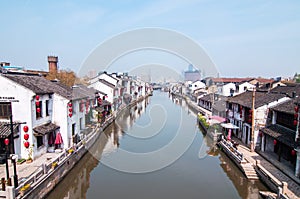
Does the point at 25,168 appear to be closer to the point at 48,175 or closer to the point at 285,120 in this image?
the point at 48,175

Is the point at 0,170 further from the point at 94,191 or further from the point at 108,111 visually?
the point at 108,111

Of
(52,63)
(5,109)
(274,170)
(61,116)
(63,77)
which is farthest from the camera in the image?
(63,77)

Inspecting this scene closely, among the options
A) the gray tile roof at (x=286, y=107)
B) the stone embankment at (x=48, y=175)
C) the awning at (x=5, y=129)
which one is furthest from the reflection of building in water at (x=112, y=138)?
the gray tile roof at (x=286, y=107)

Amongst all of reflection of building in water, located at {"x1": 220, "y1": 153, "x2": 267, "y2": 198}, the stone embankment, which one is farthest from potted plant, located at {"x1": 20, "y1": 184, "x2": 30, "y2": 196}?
reflection of building in water, located at {"x1": 220, "y1": 153, "x2": 267, "y2": 198}

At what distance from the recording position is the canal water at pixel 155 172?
13678 millimetres

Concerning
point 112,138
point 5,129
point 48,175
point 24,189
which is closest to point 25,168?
point 48,175

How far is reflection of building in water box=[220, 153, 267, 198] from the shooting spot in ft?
44.5

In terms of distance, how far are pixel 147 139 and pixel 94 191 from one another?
1256 cm

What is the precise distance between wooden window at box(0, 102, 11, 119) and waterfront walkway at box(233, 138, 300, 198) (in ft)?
59.5

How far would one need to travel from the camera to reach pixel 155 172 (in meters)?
16.7

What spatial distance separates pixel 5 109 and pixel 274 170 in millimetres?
19126

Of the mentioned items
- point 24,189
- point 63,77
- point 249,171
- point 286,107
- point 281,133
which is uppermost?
point 63,77

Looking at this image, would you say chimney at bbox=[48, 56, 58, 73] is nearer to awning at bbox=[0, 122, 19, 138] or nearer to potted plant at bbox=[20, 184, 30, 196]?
awning at bbox=[0, 122, 19, 138]

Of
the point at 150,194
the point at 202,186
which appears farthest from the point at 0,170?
the point at 202,186
